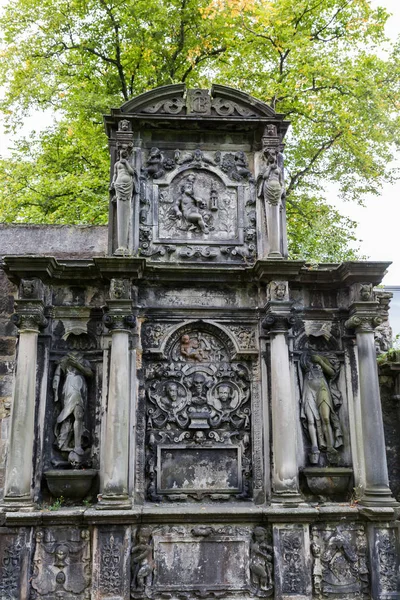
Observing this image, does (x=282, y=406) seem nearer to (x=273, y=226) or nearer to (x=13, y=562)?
(x=273, y=226)

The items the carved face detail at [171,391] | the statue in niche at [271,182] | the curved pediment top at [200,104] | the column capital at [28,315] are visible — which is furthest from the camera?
the curved pediment top at [200,104]

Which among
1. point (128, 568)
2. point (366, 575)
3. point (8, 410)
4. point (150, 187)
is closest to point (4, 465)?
point (8, 410)

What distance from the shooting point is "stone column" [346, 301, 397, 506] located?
7379 mm

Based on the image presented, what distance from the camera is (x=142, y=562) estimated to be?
7004 mm

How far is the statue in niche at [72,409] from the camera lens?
7.58 meters

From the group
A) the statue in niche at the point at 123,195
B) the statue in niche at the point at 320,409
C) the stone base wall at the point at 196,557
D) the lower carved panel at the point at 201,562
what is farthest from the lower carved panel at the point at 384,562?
the statue in niche at the point at 123,195

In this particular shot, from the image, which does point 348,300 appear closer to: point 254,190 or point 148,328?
point 254,190

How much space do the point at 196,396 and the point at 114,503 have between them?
1.81 meters

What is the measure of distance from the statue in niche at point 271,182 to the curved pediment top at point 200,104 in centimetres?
70

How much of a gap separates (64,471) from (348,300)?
454 cm

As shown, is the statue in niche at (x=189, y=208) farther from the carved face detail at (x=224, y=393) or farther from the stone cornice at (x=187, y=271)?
the carved face detail at (x=224, y=393)

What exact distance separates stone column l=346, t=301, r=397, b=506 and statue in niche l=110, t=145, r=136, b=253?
11.0ft

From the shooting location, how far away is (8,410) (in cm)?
805

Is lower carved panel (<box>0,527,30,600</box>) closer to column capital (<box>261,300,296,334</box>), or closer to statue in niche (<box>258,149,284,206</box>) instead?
column capital (<box>261,300,296,334</box>)
